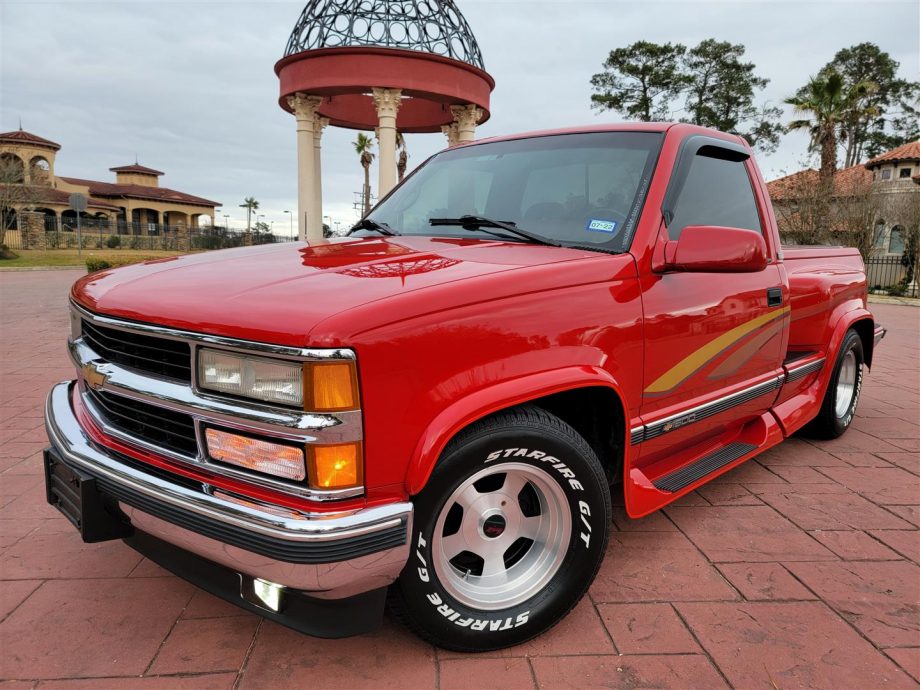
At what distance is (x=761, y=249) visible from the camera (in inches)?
102

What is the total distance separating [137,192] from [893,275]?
5750 centimetres

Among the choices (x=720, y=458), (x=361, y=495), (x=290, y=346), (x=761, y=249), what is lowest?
(x=720, y=458)

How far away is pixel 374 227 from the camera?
331cm

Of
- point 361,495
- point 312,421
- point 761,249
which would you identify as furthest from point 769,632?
point 312,421

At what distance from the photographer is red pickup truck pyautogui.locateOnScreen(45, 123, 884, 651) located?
5.54 ft

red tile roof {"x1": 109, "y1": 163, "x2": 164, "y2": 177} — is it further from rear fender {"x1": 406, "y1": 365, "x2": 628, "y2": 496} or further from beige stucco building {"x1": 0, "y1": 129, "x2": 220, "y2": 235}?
rear fender {"x1": 406, "y1": 365, "x2": 628, "y2": 496}

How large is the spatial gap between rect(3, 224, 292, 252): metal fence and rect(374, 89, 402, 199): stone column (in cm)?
1911

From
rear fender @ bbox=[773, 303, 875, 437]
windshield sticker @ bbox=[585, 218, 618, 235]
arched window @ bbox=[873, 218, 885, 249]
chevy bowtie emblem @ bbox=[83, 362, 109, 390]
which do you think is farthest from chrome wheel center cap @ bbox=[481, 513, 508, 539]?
arched window @ bbox=[873, 218, 885, 249]

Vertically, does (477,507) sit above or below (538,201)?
below

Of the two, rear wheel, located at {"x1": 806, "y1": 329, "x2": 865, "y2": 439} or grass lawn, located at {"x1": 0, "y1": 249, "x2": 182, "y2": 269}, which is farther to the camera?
grass lawn, located at {"x1": 0, "y1": 249, "x2": 182, "y2": 269}

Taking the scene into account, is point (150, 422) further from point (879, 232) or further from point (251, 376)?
point (879, 232)

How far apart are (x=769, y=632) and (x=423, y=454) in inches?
60.9

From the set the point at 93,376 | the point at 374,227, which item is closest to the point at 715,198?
the point at 374,227

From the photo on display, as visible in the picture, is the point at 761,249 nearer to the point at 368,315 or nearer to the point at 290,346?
the point at 368,315
